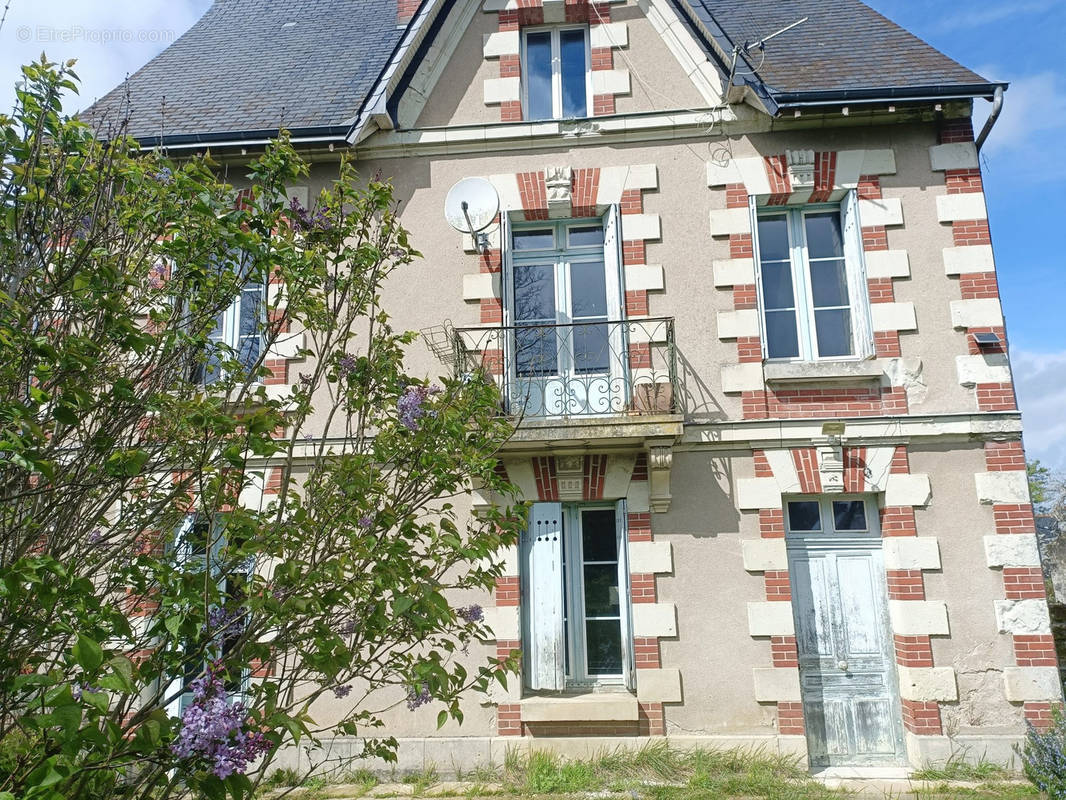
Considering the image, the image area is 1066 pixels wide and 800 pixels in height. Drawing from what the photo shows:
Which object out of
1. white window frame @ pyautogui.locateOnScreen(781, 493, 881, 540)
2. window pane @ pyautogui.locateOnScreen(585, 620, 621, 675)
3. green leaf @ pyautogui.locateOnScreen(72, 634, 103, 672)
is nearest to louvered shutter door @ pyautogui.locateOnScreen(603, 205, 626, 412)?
white window frame @ pyautogui.locateOnScreen(781, 493, 881, 540)

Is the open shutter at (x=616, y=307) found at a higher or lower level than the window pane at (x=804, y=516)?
higher

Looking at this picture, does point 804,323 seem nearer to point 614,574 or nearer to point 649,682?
point 614,574

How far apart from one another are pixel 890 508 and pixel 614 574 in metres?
2.61

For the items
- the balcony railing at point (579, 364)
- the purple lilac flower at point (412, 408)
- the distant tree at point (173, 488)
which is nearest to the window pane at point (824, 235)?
the balcony railing at point (579, 364)

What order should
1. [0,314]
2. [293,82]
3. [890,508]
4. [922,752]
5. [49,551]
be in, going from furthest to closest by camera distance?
1. [293,82]
2. [890,508]
3. [922,752]
4. [49,551]
5. [0,314]

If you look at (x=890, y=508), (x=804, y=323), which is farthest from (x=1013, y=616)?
(x=804, y=323)

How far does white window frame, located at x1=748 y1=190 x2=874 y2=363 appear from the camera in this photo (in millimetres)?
7166

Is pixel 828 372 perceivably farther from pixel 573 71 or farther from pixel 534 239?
pixel 573 71

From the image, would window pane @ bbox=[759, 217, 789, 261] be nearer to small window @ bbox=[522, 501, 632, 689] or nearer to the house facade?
the house facade

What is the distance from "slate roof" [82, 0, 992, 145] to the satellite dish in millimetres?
1506

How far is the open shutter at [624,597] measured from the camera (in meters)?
6.74

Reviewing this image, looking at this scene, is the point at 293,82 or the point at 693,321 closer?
the point at 693,321

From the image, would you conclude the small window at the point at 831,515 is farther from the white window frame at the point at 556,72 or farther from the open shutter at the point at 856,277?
the white window frame at the point at 556,72

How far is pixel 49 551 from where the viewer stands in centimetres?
251
